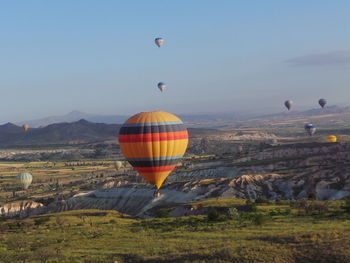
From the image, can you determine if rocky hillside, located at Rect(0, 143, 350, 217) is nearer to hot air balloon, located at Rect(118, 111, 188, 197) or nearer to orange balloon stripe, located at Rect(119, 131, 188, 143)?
hot air balloon, located at Rect(118, 111, 188, 197)

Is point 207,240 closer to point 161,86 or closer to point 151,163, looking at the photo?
point 151,163

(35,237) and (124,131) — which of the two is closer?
(35,237)

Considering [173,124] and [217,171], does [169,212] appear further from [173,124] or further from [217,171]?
[217,171]

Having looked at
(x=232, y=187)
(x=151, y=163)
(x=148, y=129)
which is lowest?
(x=232, y=187)

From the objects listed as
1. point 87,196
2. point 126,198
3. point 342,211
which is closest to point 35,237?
point 342,211

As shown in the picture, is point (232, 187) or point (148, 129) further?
point (232, 187)

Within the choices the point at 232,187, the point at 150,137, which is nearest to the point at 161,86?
the point at 232,187
